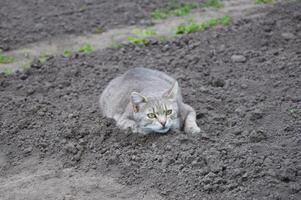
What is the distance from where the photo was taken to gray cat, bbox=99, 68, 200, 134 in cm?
714

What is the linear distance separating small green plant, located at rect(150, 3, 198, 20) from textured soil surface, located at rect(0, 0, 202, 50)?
173mm

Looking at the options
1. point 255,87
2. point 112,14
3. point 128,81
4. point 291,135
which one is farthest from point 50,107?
point 112,14

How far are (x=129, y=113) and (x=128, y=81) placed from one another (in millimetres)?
668

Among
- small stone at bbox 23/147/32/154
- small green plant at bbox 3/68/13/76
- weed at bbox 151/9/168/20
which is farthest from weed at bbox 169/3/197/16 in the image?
small stone at bbox 23/147/32/154

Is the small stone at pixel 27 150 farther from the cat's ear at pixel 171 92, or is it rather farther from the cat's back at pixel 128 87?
the cat's ear at pixel 171 92

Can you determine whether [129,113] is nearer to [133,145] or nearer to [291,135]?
[133,145]

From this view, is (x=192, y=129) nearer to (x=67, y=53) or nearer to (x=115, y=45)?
(x=115, y=45)

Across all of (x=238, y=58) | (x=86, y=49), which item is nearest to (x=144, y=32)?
(x=86, y=49)

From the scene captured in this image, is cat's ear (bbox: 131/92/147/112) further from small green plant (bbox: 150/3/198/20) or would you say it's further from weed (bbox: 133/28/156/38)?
small green plant (bbox: 150/3/198/20)

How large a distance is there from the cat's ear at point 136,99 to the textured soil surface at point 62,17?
4.61 metres

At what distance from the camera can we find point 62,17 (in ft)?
40.2

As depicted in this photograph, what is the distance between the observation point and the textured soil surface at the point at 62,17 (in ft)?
38.0

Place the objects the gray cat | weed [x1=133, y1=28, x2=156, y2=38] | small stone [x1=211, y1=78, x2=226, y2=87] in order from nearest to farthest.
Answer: the gray cat
small stone [x1=211, y1=78, x2=226, y2=87]
weed [x1=133, y1=28, x2=156, y2=38]

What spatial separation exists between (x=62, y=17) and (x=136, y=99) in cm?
554
